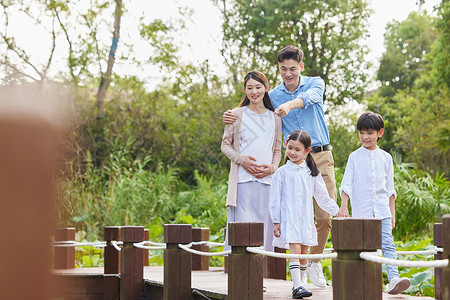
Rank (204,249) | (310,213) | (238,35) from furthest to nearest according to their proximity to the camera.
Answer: (238,35)
(204,249)
(310,213)

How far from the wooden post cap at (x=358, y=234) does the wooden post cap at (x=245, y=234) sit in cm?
113

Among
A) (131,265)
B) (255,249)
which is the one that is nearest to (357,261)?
(255,249)

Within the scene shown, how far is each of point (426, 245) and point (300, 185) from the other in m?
4.42

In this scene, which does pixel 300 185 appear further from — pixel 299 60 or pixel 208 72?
pixel 208 72

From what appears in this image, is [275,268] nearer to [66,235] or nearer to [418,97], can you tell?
[66,235]

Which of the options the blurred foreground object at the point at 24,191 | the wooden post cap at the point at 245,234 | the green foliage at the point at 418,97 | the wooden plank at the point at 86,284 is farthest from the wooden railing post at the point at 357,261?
the green foliage at the point at 418,97

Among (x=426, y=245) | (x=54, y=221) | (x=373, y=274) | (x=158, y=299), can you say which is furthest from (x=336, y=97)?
(x=54, y=221)

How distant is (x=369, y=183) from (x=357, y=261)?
2032 mm

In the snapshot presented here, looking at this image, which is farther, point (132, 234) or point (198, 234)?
point (198, 234)

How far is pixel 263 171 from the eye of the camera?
4.80 metres

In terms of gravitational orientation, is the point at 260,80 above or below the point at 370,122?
above

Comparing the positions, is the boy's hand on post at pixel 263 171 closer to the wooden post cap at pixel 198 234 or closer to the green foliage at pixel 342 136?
the wooden post cap at pixel 198 234

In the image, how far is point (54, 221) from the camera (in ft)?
1.64

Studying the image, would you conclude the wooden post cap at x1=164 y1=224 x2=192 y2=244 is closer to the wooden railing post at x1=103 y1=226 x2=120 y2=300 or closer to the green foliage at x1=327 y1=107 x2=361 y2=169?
the wooden railing post at x1=103 y1=226 x2=120 y2=300
